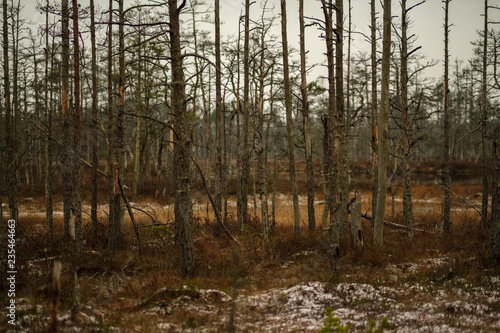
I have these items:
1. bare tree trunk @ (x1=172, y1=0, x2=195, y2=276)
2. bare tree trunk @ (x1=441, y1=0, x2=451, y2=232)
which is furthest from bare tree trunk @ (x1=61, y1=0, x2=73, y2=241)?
bare tree trunk @ (x1=441, y1=0, x2=451, y2=232)

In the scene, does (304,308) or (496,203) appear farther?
(496,203)

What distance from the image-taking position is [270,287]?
23.4 ft

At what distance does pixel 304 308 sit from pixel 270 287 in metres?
1.42

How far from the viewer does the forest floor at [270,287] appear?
5.05 meters

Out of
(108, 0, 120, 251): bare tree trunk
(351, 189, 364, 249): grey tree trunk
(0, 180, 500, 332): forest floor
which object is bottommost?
(0, 180, 500, 332): forest floor

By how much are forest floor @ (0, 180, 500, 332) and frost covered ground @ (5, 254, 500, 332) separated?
0.7 inches

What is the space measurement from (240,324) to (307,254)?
196 inches

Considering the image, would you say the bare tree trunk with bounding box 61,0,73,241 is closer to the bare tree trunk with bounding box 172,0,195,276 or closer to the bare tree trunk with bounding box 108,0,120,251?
the bare tree trunk with bounding box 108,0,120,251

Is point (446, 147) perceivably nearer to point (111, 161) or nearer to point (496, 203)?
point (496, 203)

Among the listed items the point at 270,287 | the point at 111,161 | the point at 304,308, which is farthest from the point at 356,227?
the point at 111,161

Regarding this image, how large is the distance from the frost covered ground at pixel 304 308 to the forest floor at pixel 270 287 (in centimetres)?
2

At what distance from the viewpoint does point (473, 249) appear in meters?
9.59

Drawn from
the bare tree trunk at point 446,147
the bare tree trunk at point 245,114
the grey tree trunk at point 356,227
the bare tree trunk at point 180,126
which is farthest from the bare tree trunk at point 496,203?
the bare tree trunk at point 245,114

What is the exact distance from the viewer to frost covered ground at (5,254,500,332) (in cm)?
492
